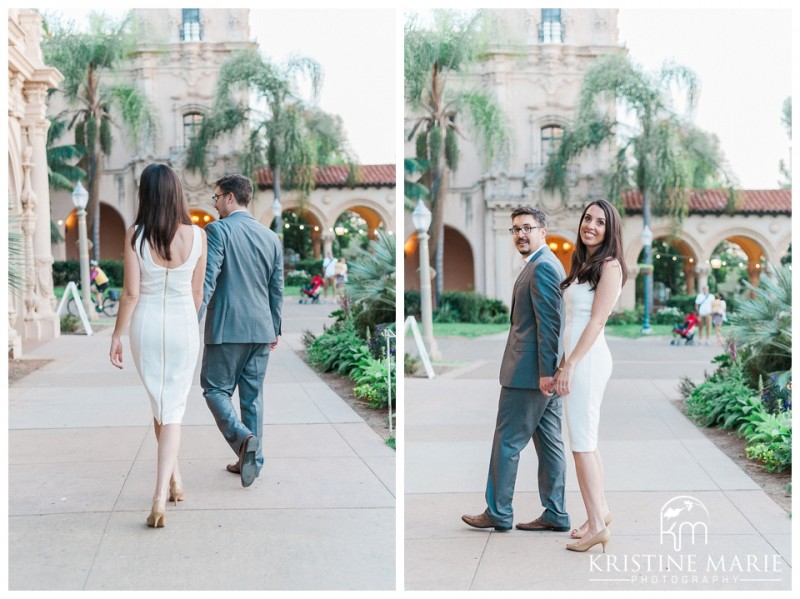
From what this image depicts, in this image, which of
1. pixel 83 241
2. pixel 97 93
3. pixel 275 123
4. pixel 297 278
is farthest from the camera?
pixel 297 278

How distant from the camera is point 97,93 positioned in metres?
7.21

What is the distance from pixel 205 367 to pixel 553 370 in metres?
1.79

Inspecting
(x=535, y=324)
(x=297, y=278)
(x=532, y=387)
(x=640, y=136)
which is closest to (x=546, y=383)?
(x=532, y=387)

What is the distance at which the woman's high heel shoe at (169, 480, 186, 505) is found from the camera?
3.97 meters

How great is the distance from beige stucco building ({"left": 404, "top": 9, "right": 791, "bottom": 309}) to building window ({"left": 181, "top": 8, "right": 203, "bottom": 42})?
2.09 meters

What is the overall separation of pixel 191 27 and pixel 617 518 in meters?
5.35

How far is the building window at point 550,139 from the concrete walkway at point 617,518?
12.7 feet

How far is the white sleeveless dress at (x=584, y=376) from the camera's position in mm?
3496

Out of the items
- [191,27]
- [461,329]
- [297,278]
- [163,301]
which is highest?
[191,27]

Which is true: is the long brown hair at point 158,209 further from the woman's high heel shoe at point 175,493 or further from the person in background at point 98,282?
the person in background at point 98,282

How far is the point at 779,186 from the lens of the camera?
1114 centimetres

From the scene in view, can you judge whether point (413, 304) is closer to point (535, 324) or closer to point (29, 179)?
point (29, 179)

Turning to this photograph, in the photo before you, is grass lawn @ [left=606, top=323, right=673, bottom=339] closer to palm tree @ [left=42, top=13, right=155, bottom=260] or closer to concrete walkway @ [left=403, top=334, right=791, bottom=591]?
concrete walkway @ [left=403, top=334, right=791, bottom=591]

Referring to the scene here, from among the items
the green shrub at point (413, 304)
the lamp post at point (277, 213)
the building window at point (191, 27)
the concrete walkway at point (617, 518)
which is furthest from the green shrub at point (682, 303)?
the building window at point (191, 27)
